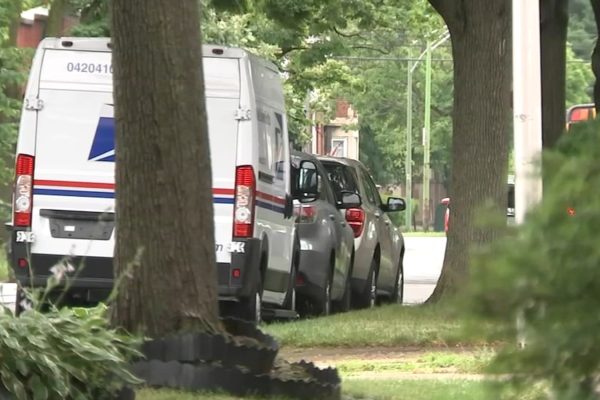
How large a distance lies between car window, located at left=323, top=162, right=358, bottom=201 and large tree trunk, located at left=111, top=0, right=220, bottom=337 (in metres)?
9.60

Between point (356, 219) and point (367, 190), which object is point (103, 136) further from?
point (367, 190)

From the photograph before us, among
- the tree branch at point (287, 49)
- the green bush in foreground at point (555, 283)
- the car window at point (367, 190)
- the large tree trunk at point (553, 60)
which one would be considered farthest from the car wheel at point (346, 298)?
the green bush in foreground at point (555, 283)

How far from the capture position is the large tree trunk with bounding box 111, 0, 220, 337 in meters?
7.82

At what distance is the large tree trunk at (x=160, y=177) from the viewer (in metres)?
7.82

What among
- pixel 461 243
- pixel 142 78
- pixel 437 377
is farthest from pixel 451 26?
pixel 142 78

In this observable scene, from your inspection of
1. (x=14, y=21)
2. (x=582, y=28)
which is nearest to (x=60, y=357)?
(x=14, y=21)

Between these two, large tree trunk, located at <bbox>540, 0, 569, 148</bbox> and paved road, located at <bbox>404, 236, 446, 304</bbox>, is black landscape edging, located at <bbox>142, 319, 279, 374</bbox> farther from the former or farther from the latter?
large tree trunk, located at <bbox>540, 0, 569, 148</bbox>

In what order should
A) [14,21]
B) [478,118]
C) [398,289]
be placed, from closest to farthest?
1. [478,118]
2. [398,289]
3. [14,21]

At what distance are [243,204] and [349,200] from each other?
15.0 ft

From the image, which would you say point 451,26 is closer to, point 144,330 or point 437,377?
point 437,377

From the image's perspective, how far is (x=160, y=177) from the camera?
7.83 meters

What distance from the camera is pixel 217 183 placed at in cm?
1266

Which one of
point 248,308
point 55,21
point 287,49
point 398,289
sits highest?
point 55,21

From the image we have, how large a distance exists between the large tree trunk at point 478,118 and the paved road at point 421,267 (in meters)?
4.86
